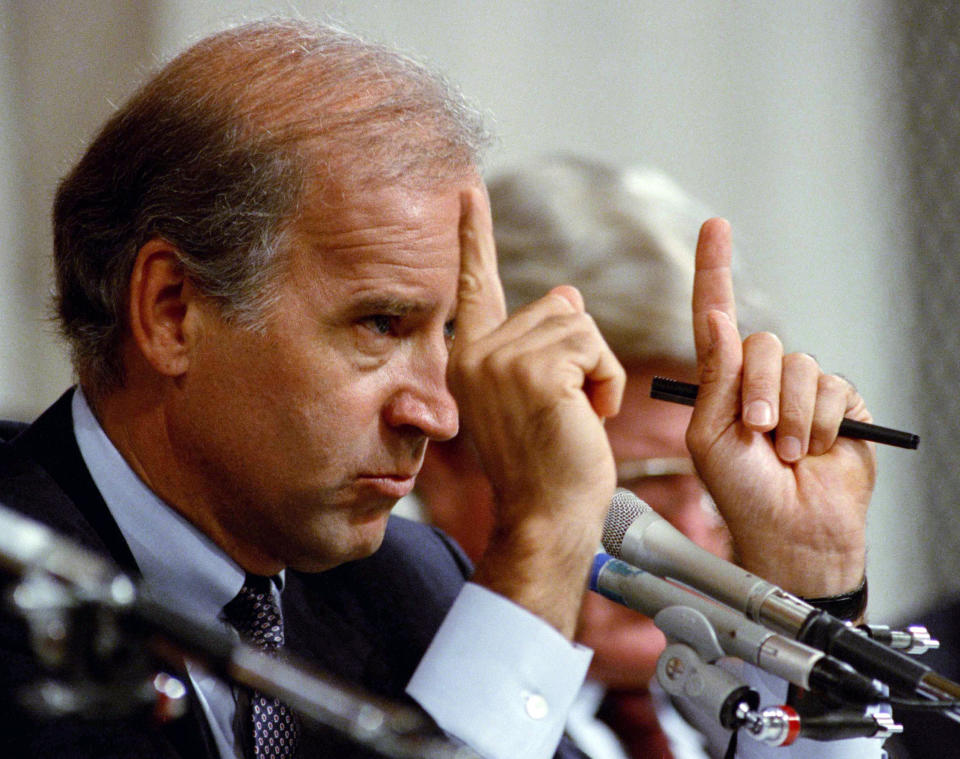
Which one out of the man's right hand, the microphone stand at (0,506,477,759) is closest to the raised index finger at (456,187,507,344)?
the man's right hand

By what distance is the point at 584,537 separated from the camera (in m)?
1.38

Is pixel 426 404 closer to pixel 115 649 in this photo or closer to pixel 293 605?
pixel 293 605

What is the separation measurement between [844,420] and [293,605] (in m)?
0.88

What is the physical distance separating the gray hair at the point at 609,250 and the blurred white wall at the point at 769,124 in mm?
1068

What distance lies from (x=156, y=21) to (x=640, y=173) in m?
1.46

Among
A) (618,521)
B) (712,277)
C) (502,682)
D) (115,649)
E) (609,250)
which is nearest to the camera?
(115,649)

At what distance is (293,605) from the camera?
6.07ft

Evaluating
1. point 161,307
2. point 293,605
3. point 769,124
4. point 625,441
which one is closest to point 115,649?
point 161,307

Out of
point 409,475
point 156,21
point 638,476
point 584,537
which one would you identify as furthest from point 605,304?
point 156,21

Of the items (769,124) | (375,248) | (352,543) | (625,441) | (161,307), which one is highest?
(375,248)

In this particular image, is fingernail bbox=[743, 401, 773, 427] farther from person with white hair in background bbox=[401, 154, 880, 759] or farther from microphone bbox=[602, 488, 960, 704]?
person with white hair in background bbox=[401, 154, 880, 759]

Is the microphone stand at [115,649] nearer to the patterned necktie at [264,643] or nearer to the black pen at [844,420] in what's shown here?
the patterned necktie at [264,643]

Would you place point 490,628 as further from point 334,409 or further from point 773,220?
point 773,220

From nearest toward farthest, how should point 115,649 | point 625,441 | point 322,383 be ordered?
point 115,649 < point 322,383 < point 625,441
